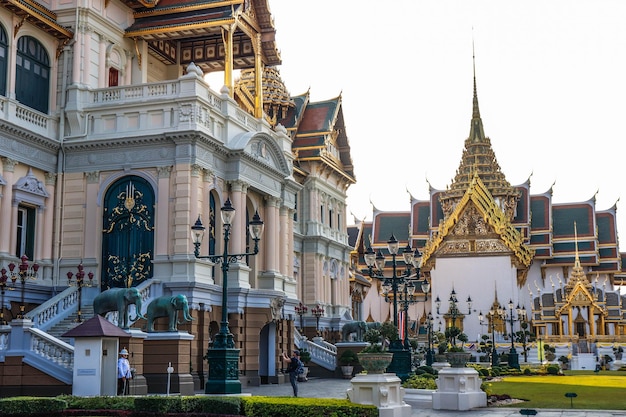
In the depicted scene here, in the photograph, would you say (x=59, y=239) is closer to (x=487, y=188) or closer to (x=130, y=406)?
(x=130, y=406)

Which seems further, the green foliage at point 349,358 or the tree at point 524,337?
the tree at point 524,337

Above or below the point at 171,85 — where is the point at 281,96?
above

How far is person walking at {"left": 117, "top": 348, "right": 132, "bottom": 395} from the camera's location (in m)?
21.6

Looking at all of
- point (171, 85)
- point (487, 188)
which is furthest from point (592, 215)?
point (171, 85)

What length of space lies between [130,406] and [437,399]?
29.5ft

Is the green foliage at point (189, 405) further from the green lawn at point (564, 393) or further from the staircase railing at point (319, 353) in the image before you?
the staircase railing at point (319, 353)

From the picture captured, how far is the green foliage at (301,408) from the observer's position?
16.2m

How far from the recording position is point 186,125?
99.4 feet

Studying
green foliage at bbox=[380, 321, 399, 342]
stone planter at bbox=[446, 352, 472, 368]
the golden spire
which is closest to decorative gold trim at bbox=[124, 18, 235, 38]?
green foliage at bbox=[380, 321, 399, 342]

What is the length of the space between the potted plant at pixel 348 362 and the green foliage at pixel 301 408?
76.8ft

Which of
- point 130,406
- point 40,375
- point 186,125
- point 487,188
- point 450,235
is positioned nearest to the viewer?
point 130,406

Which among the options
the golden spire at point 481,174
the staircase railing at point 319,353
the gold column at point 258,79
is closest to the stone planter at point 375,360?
the gold column at point 258,79

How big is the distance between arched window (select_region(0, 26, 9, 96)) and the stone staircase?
7767 mm

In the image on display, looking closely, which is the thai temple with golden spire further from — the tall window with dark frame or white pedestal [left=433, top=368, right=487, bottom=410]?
white pedestal [left=433, top=368, right=487, bottom=410]
